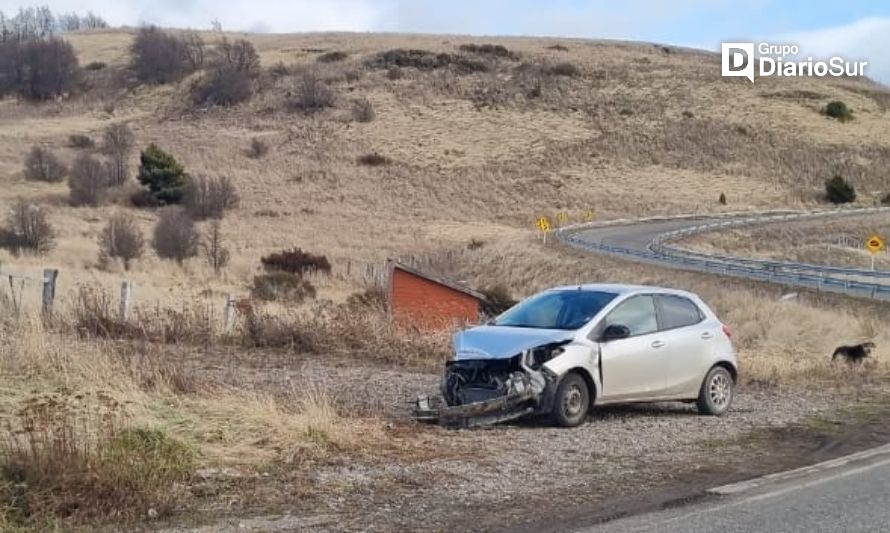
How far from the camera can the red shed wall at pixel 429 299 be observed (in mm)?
22719

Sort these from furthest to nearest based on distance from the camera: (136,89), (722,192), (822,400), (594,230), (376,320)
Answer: (136,89)
(722,192)
(594,230)
(376,320)
(822,400)

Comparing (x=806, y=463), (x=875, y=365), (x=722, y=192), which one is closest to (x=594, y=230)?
(x=722, y=192)

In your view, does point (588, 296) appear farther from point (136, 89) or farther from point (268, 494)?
point (136, 89)

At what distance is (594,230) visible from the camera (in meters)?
62.0

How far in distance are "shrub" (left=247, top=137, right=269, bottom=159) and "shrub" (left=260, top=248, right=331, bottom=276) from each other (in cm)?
3970

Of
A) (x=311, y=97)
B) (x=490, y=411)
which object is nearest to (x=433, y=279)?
(x=490, y=411)

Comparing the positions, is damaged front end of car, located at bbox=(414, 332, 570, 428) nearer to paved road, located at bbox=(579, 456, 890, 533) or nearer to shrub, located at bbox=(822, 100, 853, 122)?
paved road, located at bbox=(579, 456, 890, 533)

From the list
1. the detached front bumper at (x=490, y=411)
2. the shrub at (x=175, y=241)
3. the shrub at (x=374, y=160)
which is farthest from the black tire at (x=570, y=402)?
the shrub at (x=374, y=160)

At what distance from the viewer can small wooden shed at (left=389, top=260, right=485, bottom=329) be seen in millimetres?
22766

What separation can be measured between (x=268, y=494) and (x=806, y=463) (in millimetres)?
5047

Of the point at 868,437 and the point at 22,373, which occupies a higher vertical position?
the point at 22,373

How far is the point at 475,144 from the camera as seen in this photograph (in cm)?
8531

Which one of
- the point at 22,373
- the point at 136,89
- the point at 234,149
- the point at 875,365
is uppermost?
the point at 136,89

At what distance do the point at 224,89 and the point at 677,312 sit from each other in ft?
286
